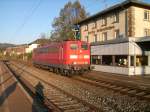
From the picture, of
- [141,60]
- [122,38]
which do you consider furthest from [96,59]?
[141,60]

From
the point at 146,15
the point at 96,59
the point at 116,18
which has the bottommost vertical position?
the point at 96,59

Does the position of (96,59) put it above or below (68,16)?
below

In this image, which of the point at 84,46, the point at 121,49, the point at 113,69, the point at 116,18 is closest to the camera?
the point at 84,46

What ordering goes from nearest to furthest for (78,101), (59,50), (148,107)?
1. (148,107)
2. (78,101)
3. (59,50)

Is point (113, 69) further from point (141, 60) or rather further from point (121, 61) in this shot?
point (141, 60)

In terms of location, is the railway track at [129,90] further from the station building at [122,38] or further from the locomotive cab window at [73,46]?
the station building at [122,38]

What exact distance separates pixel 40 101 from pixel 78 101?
1.66 meters

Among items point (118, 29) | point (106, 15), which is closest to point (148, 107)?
point (118, 29)

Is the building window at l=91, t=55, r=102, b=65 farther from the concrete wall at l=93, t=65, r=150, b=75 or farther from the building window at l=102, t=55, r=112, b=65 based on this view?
the concrete wall at l=93, t=65, r=150, b=75

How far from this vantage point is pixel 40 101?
10.3m

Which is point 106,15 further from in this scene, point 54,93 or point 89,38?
point 54,93

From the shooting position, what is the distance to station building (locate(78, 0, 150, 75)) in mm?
23359

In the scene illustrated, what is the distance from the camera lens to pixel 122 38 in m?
24.1

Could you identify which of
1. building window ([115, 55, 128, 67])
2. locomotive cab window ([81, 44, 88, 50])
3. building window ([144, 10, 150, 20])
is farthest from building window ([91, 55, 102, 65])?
building window ([144, 10, 150, 20])
